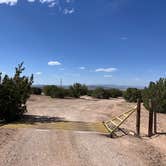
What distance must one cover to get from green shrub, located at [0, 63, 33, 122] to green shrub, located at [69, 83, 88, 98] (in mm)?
30417

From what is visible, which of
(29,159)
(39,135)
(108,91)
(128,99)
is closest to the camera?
(29,159)

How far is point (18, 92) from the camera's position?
1941 cm

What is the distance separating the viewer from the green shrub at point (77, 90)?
5091 cm

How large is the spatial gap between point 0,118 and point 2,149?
8.89 m

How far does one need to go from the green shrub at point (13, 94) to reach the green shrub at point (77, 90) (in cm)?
3042

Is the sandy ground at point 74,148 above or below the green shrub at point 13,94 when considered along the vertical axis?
below

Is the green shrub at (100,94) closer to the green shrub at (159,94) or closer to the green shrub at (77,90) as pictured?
the green shrub at (77,90)

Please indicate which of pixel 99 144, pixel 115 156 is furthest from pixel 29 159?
pixel 99 144

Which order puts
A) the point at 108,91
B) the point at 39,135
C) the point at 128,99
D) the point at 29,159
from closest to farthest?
the point at 29,159 < the point at 39,135 < the point at 128,99 < the point at 108,91

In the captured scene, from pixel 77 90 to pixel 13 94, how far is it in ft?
109

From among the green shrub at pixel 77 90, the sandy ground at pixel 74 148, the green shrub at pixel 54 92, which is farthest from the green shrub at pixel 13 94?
the green shrub at pixel 77 90

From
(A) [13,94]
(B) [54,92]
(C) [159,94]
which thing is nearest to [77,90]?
(B) [54,92]

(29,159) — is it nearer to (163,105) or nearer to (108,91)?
(163,105)

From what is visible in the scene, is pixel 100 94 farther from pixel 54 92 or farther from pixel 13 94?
pixel 13 94
